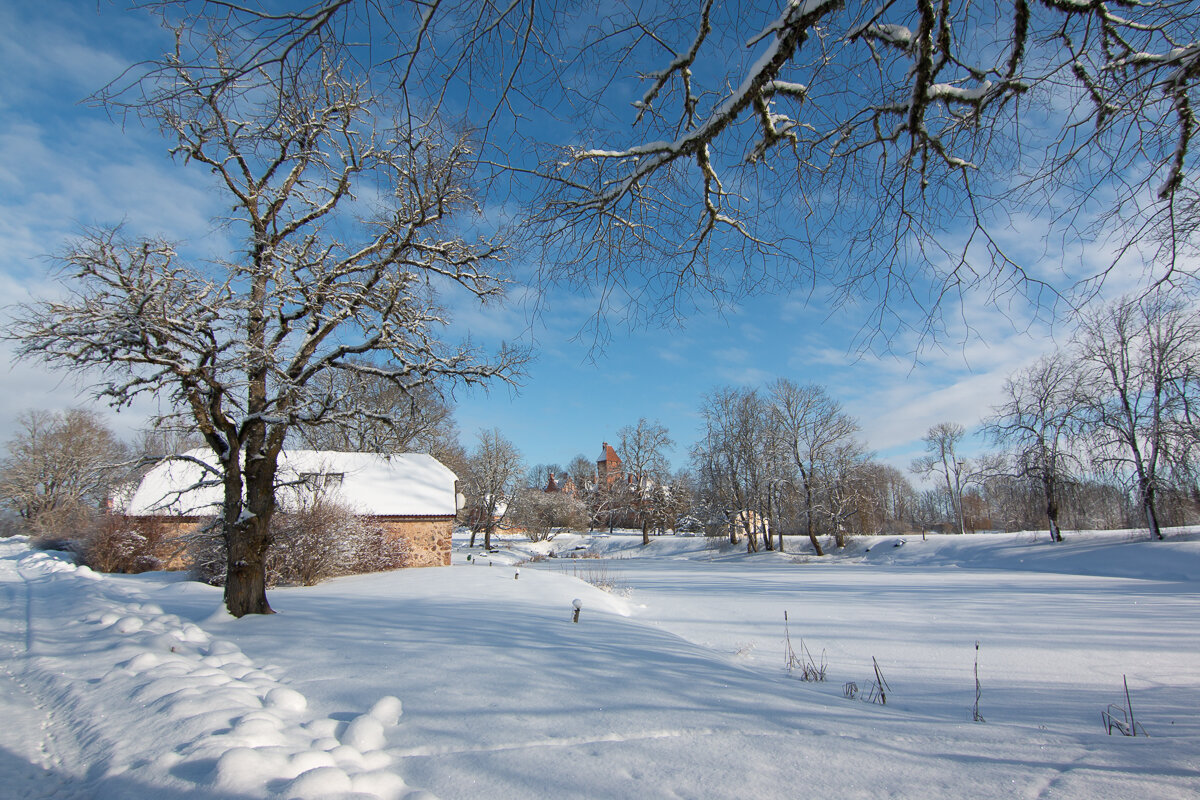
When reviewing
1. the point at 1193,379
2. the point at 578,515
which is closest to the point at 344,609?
the point at 1193,379

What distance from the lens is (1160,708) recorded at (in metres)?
4.81

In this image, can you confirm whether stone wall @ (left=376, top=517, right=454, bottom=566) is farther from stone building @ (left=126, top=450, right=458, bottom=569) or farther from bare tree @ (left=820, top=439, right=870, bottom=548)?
bare tree @ (left=820, top=439, right=870, bottom=548)

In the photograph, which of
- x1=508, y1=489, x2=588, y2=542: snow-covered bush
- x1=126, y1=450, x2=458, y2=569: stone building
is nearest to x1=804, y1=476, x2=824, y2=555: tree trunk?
x1=508, y1=489, x2=588, y2=542: snow-covered bush

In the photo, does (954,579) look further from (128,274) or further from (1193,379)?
(128,274)

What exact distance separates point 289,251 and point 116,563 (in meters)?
18.6

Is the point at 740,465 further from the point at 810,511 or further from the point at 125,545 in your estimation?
the point at 125,545

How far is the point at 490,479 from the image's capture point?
3931 centimetres

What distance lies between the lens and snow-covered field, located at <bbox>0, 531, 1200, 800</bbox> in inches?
103

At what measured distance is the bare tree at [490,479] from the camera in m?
39.3

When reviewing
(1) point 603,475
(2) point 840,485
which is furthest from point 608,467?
(2) point 840,485

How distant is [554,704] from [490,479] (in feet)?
120

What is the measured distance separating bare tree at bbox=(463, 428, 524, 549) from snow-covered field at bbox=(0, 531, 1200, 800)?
1155 inches

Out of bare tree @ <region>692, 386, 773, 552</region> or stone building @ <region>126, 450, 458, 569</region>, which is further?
bare tree @ <region>692, 386, 773, 552</region>

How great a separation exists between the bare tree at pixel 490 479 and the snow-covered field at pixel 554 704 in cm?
2934
